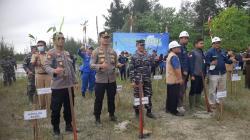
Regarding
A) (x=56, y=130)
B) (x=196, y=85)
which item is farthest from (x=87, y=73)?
(x=56, y=130)

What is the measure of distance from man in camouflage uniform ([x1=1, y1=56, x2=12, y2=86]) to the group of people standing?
9283 millimetres

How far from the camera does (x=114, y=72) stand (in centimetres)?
805

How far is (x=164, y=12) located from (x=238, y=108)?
125 ft

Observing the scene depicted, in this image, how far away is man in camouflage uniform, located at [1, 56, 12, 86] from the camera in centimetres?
1934

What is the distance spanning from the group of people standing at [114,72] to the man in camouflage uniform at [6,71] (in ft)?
30.5

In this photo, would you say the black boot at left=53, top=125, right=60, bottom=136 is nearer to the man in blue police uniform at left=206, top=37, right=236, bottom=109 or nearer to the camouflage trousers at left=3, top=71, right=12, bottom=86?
the man in blue police uniform at left=206, top=37, right=236, bottom=109

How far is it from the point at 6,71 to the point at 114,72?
12.9 m

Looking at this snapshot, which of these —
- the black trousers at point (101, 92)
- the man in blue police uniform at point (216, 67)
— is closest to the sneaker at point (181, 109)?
the man in blue police uniform at point (216, 67)

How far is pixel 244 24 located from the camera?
33.6 metres

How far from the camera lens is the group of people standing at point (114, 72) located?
711 cm

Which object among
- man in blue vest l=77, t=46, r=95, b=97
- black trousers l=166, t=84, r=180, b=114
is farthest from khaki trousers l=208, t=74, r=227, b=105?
man in blue vest l=77, t=46, r=95, b=97

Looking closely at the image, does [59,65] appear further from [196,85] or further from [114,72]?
[196,85]

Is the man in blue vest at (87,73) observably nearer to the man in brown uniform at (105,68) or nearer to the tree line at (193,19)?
the man in brown uniform at (105,68)

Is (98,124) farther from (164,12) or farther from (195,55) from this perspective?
(164,12)
